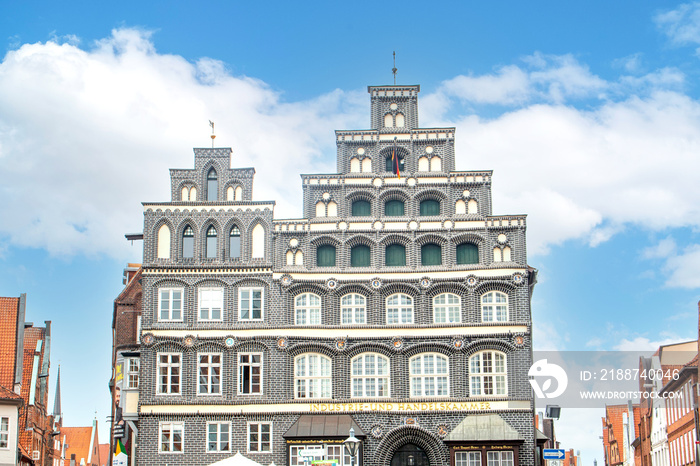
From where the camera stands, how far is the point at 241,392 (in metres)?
44.2

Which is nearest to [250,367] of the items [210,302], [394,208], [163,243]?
[210,302]

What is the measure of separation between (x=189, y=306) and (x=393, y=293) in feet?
32.8

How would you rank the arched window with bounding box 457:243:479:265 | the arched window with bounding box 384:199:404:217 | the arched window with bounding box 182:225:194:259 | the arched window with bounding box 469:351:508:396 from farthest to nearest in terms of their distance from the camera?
the arched window with bounding box 384:199:404:217
the arched window with bounding box 182:225:194:259
the arched window with bounding box 457:243:479:265
the arched window with bounding box 469:351:508:396

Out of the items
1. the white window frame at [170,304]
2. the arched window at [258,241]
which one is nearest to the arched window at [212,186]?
the arched window at [258,241]

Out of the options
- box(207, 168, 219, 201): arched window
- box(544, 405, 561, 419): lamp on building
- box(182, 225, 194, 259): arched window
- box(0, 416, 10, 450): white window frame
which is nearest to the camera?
box(544, 405, 561, 419): lamp on building

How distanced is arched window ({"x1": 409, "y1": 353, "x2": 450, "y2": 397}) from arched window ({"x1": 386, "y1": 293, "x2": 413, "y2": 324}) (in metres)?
1.95

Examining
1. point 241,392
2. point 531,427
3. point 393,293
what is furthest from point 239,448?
point 531,427

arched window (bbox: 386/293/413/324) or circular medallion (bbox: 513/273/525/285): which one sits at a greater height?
circular medallion (bbox: 513/273/525/285)

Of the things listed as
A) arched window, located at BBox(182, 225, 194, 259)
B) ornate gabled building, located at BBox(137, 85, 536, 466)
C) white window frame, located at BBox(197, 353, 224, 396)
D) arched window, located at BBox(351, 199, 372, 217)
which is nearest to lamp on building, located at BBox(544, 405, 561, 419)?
ornate gabled building, located at BBox(137, 85, 536, 466)

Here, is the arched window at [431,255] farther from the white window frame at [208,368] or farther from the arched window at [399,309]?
the white window frame at [208,368]

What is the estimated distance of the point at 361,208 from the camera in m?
47.1

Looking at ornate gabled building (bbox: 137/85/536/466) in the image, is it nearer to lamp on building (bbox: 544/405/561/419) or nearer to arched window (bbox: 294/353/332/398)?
arched window (bbox: 294/353/332/398)

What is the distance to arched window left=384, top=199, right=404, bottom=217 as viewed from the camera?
154 feet

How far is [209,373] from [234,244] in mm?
6493
